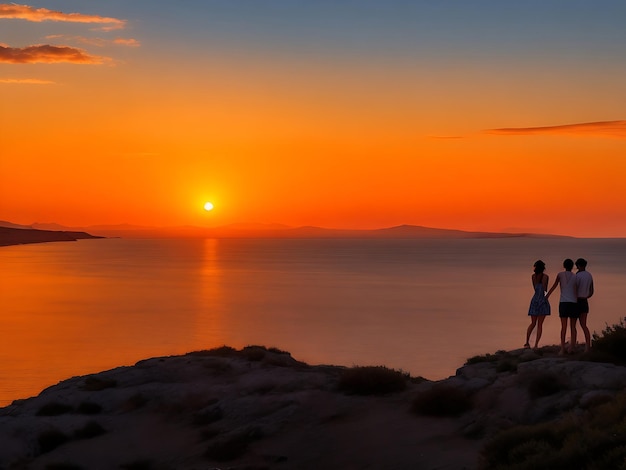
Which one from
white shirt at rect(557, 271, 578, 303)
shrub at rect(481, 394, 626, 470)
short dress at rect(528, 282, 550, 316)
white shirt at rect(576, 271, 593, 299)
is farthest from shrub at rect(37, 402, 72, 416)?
white shirt at rect(576, 271, 593, 299)

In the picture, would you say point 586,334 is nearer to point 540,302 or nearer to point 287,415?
point 540,302

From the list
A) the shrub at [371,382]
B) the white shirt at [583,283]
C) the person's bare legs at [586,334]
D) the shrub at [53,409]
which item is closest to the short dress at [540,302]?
the person's bare legs at [586,334]

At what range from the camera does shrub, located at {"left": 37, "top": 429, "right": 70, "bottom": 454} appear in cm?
2042

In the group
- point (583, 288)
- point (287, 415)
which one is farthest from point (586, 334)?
point (287, 415)

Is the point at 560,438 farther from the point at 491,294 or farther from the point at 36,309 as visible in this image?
the point at 491,294

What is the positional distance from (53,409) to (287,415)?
291 inches

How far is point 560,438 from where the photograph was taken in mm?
12852

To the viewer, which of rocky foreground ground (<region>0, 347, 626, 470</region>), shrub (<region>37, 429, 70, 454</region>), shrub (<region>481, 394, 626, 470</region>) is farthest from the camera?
shrub (<region>37, 429, 70, 454</region>)

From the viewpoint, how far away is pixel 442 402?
18.9 m

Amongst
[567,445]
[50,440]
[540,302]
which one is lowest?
[50,440]

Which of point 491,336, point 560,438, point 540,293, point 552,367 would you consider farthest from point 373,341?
point 560,438

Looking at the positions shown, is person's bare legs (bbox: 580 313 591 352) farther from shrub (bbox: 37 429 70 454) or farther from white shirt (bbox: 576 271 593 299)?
shrub (bbox: 37 429 70 454)

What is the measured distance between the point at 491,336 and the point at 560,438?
49.7 metres

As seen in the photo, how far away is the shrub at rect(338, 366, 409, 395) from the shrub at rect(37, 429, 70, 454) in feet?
24.8
